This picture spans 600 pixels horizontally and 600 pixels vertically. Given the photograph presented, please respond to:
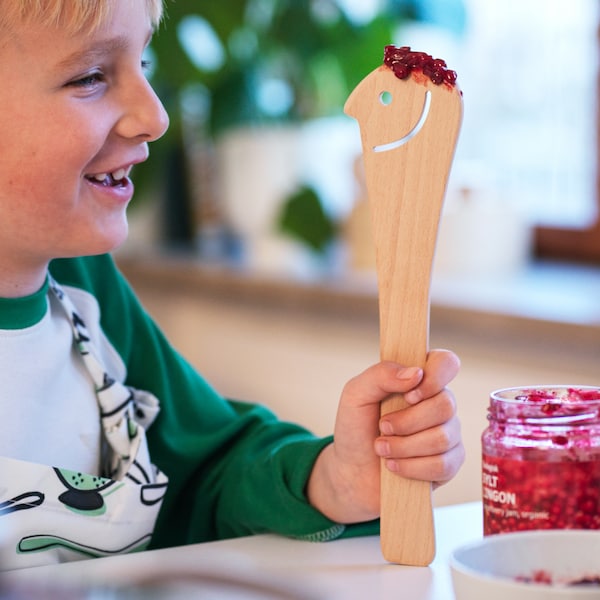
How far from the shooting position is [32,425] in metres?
0.84

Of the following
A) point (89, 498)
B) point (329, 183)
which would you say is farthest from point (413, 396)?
point (329, 183)

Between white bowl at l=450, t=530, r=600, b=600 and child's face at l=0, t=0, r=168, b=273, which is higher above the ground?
child's face at l=0, t=0, r=168, b=273

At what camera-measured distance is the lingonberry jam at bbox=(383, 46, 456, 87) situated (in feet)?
2.20

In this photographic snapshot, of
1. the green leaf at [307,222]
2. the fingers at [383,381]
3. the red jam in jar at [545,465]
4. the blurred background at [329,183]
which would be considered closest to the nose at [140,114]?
the fingers at [383,381]

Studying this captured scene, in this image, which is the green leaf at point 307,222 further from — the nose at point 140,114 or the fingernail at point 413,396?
the fingernail at point 413,396

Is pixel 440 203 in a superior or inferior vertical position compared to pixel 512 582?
superior

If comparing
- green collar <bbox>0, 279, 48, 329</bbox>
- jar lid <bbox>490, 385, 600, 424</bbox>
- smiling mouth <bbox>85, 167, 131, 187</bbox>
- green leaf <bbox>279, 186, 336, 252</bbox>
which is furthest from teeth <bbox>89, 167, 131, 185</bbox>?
green leaf <bbox>279, 186, 336, 252</bbox>

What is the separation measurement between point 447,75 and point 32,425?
0.41 m

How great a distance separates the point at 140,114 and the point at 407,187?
0.25 m

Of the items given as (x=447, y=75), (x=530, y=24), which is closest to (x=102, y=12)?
(x=447, y=75)

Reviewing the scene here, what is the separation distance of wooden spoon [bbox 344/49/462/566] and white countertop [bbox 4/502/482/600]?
30 mm

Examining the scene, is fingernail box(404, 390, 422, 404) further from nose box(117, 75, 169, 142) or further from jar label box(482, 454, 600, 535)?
nose box(117, 75, 169, 142)

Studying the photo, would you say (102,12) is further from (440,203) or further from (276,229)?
(276,229)

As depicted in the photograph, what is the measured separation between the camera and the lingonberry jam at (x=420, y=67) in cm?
67
